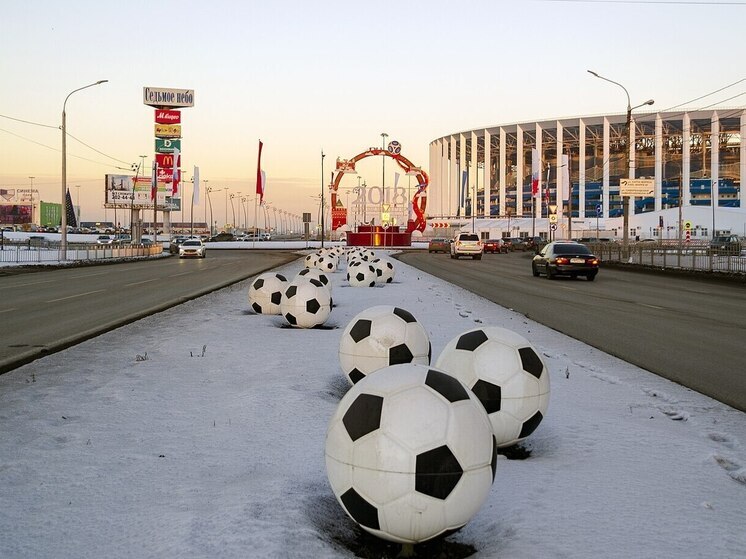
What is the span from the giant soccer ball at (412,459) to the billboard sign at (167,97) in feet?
324

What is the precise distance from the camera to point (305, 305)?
12602 millimetres

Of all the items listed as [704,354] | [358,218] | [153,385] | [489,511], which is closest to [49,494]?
[489,511]

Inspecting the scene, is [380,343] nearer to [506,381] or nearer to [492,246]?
[506,381]

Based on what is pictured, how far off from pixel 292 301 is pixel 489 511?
8.83m

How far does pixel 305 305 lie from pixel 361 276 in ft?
32.9

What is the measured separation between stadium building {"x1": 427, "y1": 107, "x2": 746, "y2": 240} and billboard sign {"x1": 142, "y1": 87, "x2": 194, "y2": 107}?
4015 cm

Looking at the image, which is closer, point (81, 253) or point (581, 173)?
point (81, 253)

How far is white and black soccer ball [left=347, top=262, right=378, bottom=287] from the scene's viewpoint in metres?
22.6

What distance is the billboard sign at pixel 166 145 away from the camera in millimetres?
89000

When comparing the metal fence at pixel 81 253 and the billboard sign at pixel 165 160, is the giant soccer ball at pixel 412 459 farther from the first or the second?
the billboard sign at pixel 165 160

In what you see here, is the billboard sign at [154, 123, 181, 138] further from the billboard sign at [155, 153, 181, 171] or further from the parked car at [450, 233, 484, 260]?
the parked car at [450, 233, 484, 260]

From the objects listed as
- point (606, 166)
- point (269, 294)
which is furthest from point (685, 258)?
point (606, 166)

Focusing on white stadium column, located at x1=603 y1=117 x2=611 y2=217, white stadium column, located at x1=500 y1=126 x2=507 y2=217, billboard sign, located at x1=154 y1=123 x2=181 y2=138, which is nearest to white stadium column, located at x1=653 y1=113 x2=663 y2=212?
white stadium column, located at x1=603 y1=117 x2=611 y2=217

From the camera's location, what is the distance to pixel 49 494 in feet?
14.5
